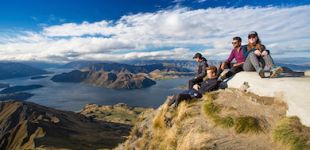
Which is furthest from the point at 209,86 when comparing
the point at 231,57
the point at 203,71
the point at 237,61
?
the point at 231,57

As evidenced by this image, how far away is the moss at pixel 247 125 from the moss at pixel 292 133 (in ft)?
3.21

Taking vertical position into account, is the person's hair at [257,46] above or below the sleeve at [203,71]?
above

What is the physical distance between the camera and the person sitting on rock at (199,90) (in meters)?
20.0

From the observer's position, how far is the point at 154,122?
2114 centimetres

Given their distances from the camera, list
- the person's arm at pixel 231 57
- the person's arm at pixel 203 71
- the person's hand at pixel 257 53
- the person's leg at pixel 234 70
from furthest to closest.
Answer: the person's arm at pixel 203 71, the person's arm at pixel 231 57, the person's leg at pixel 234 70, the person's hand at pixel 257 53

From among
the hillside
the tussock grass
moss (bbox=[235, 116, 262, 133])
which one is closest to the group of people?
the tussock grass

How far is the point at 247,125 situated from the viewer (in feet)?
46.3

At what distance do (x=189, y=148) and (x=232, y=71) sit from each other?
10.4m

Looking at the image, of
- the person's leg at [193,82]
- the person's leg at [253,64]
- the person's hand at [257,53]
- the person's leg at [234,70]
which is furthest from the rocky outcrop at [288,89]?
the person's leg at [193,82]

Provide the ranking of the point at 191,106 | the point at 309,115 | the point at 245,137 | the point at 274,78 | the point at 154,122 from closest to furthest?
the point at 309,115 < the point at 245,137 < the point at 274,78 < the point at 191,106 < the point at 154,122

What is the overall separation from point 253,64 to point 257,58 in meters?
0.55

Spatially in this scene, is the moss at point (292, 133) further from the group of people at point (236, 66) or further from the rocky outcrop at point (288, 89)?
the group of people at point (236, 66)

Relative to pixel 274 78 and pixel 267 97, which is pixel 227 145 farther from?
pixel 274 78

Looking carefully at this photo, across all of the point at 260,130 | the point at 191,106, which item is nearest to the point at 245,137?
the point at 260,130
